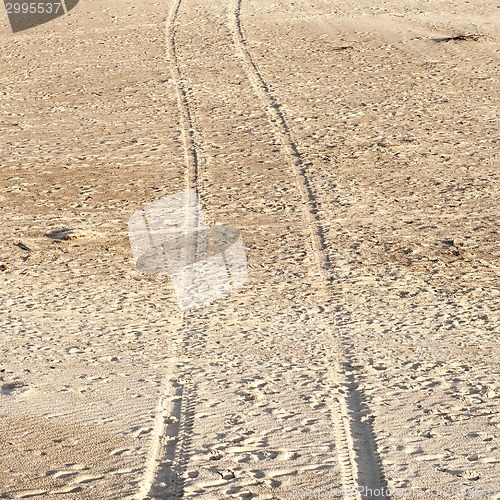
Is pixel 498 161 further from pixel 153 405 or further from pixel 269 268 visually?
pixel 153 405

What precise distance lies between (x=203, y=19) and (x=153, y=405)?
1338cm

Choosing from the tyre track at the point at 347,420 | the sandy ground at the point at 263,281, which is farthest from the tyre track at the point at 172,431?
the tyre track at the point at 347,420

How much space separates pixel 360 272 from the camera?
7.30 meters

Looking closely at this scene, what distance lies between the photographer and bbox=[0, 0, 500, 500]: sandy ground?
4.79 meters

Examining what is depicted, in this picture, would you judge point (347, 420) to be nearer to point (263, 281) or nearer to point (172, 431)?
point (172, 431)

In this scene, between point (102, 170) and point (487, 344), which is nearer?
point (487, 344)

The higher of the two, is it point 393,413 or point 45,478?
point 45,478

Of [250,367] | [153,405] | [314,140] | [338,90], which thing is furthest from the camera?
[338,90]

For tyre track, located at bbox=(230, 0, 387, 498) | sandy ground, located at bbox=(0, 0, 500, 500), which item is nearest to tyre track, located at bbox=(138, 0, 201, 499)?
sandy ground, located at bbox=(0, 0, 500, 500)

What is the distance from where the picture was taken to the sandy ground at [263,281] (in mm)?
4793

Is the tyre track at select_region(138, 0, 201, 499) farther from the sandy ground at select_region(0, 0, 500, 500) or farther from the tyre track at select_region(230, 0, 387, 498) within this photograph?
the tyre track at select_region(230, 0, 387, 498)

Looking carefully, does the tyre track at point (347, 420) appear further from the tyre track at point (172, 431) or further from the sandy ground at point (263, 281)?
the tyre track at point (172, 431)

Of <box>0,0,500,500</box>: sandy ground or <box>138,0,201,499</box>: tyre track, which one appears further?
<box>0,0,500,500</box>: sandy ground

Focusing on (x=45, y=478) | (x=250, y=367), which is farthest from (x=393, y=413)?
(x=45, y=478)
